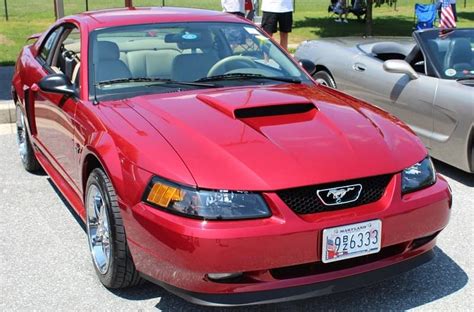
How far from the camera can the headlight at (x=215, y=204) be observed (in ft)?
9.04

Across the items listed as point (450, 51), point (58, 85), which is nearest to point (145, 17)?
point (58, 85)

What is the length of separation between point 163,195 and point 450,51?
3841 millimetres

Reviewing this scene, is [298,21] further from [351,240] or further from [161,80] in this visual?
[351,240]

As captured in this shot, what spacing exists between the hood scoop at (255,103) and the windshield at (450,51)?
2.38 metres

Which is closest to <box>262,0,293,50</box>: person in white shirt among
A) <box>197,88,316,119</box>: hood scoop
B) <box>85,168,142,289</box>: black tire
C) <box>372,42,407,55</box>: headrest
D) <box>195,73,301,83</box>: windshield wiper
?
<box>372,42,407,55</box>: headrest

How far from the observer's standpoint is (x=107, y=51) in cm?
409

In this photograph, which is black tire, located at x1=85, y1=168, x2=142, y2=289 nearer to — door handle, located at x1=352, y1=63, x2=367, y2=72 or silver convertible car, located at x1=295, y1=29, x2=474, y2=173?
silver convertible car, located at x1=295, y1=29, x2=474, y2=173

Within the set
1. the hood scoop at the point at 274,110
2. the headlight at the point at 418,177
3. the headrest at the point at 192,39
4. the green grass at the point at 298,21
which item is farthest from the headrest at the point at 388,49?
the green grass at the point at 298,21

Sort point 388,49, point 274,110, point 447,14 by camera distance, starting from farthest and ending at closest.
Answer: point 447,14
point 388,49
point 274,110

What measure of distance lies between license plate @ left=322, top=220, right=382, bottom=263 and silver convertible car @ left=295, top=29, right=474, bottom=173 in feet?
7.27

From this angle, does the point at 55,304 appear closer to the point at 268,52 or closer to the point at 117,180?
the point at 117,180

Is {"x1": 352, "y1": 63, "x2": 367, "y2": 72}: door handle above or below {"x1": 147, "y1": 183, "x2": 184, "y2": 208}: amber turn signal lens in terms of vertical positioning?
below

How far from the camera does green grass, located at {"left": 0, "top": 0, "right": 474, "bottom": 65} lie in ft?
46.3

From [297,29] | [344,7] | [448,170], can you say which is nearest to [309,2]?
[344,7]
